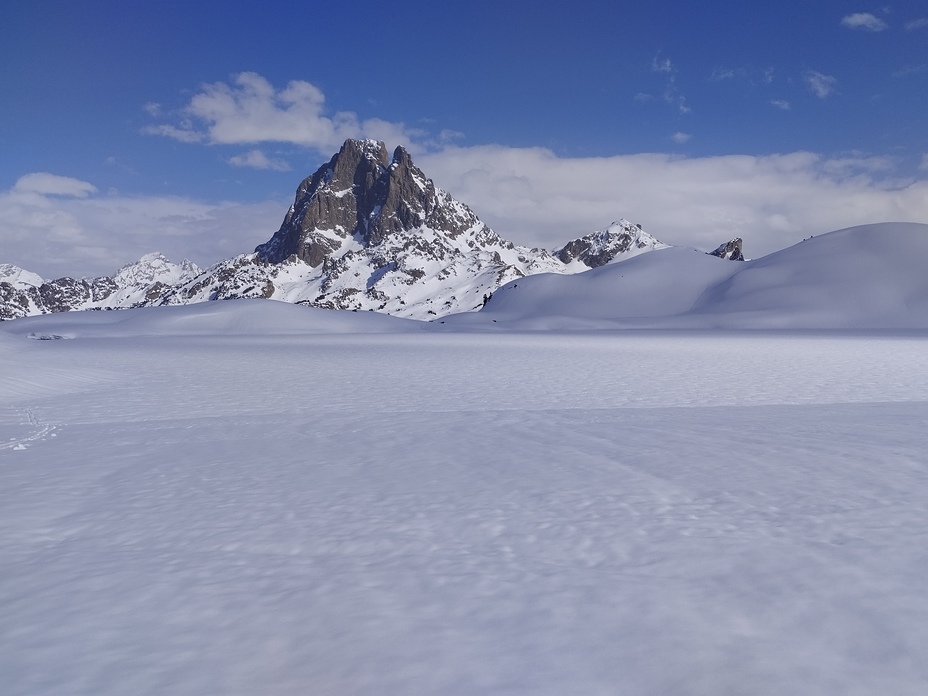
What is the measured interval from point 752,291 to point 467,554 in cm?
7166

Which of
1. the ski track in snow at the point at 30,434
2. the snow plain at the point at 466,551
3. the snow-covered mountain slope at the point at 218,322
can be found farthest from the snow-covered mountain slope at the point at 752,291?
the ski track in snow at the point at 30,434

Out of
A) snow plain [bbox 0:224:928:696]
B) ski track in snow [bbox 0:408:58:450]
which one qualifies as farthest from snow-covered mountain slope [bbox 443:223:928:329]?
ski track in snow [bbox 0:408:58:450]

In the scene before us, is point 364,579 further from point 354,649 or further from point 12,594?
point 12,594

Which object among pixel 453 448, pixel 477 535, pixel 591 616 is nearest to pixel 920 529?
pixel 591 616

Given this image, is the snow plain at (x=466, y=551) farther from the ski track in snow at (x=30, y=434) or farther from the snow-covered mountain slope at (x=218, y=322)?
the snow-covered mountain slope at (x=218, y=322)

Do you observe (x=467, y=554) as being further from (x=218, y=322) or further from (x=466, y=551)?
(x=218, y=322)

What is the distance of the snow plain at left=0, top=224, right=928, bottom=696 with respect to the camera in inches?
133

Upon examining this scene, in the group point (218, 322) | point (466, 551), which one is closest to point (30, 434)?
point (466, 551)

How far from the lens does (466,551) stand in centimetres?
486

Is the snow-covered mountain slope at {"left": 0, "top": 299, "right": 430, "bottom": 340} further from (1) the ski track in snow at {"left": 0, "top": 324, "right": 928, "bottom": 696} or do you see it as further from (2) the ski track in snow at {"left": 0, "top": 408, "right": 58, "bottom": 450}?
(1) the ski track in snow at {"left": 0, "top": 324, "right": 928, "bottom": 696}

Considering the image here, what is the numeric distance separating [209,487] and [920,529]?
6.22 meters

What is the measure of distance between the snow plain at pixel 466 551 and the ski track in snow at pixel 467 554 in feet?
0.07

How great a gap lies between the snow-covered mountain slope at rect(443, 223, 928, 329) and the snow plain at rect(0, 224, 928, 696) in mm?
56155

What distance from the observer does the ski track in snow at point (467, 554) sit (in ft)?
11.0
